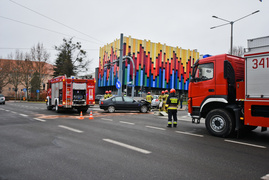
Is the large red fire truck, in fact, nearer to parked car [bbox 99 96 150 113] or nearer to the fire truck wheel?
the fire truck wheel

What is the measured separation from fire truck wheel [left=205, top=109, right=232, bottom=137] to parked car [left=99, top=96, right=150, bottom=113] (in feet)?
32.2

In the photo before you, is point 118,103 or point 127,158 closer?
point 127,158

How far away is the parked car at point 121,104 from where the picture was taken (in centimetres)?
1673

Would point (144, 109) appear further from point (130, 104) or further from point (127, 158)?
point (127, 158)

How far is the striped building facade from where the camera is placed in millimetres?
46969

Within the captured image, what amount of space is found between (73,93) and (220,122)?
1168cm

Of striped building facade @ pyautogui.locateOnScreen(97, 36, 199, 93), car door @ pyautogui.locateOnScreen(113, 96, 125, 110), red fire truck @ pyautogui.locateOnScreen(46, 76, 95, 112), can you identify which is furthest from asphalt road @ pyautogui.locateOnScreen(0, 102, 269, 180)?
striped building facade @ pyautogui.locateOnScreen(97, 36, 199, 93)

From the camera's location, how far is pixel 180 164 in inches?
168

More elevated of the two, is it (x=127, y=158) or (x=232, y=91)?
(x=232, y=91)

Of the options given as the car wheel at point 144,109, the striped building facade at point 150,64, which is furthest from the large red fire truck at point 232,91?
the striped building facade at point 150,64

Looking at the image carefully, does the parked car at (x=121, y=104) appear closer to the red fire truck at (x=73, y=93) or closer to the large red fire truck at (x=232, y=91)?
the red fire truck at (x=73, y=93)

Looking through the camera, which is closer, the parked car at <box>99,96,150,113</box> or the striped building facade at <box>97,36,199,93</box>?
the parked car at <box>99,96,150,113</box>

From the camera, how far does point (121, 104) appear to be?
55.6ft

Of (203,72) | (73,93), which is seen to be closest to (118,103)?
(73,93)
